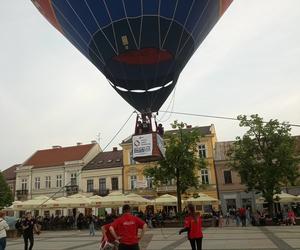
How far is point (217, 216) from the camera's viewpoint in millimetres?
27719

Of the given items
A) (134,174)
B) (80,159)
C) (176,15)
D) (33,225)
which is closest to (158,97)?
(176,15)

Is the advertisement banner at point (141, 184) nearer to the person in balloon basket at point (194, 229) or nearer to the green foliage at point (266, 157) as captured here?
the green foliage at point (266, 157)

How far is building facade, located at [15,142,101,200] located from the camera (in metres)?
50.8

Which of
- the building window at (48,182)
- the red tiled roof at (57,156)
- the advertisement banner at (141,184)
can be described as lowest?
the advertisement banner at (141,184)

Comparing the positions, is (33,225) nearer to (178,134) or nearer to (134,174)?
(178,134)

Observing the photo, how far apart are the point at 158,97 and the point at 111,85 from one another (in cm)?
205

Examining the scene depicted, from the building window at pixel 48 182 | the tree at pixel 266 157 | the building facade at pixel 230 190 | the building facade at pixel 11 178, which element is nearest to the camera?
the tree at pixel 266 157

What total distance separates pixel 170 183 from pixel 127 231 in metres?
38.8

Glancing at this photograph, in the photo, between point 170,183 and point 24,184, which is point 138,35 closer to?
point 170,183

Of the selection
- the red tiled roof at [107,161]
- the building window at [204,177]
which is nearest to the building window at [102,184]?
the red tiled roof at [107,161]

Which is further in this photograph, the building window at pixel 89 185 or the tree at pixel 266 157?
the building window at pixel 89 185

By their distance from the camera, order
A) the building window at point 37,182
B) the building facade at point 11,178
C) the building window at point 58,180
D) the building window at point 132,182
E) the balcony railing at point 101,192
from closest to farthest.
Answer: the building window at point 132,182, the balcony railing at point 101,192, the building window at point 58,180, the building window at point 37,182, the building facade at point 11,178

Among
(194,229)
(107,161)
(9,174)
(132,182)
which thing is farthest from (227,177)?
(194,229)

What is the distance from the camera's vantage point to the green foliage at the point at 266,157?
28.1 meters
